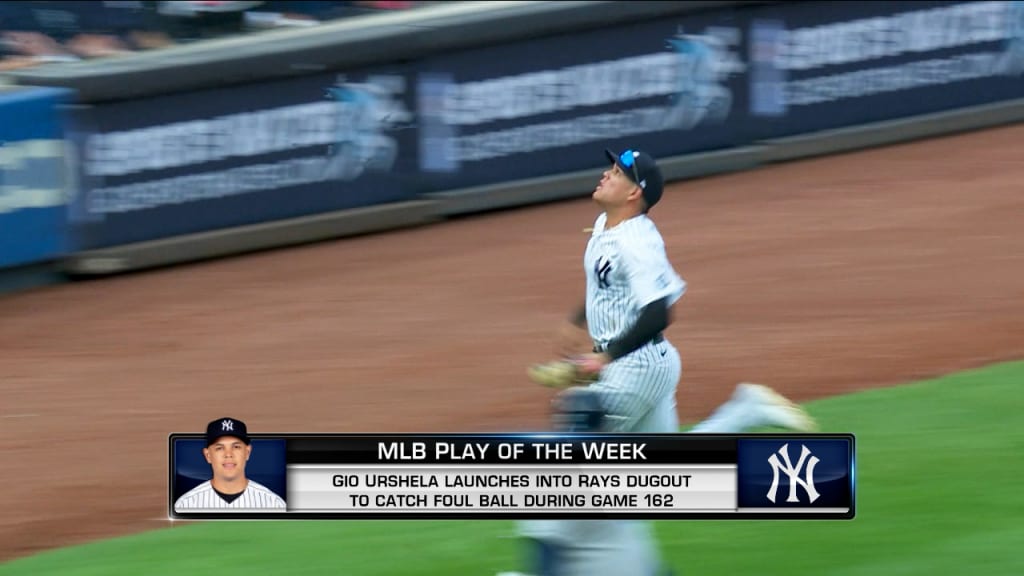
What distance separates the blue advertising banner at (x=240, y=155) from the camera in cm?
1355

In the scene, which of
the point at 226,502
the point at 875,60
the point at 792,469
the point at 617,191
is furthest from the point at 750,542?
the point at 875,60

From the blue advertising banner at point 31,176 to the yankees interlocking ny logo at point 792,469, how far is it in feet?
27.3

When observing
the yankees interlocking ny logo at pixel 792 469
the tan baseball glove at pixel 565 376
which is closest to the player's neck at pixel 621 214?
the tan baseball glove at pixel 565 376

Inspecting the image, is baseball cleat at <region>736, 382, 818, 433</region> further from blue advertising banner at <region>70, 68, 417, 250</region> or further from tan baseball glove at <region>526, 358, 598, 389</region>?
blue advertising banner at <region>70, 68, 417, 250</region>

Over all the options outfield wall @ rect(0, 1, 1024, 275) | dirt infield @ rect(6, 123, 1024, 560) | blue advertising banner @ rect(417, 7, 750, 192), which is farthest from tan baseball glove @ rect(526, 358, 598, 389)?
blue advertising banner @ rect(417, 7, 750, 192)

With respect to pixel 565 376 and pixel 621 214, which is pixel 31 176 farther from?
pixel 565 376

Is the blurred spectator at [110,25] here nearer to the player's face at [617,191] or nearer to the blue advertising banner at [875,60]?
the blue advertising banner at [875,60]

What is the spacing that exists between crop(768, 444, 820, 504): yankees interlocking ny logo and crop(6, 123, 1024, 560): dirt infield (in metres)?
3.46

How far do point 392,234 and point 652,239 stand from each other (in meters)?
8.96

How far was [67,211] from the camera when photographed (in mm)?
13336

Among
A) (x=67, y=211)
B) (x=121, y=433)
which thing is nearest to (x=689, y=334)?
(x=121, y=433)

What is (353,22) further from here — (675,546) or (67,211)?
(675,546)

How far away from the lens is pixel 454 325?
1223cm

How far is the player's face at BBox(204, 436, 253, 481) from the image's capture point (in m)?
6.35
